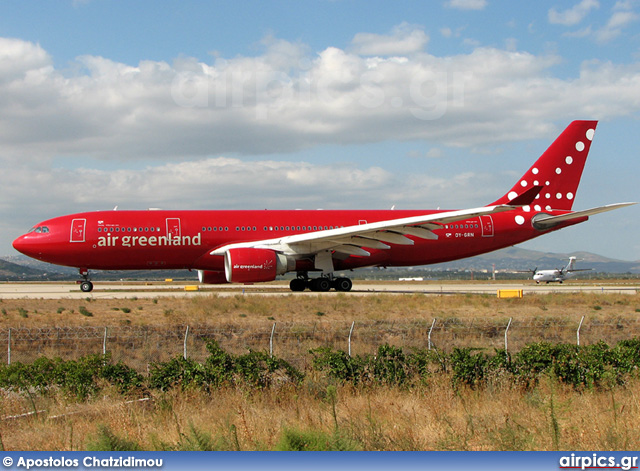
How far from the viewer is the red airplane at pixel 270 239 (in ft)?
89.6

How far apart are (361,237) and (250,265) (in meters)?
5.25

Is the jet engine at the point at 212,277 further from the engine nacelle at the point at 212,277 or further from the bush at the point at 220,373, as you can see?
the bush at the point at 220,373

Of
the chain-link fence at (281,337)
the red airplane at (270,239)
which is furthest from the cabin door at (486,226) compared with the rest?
the chain-link fence at (281,337)

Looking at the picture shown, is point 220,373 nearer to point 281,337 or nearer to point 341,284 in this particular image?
point 281,337

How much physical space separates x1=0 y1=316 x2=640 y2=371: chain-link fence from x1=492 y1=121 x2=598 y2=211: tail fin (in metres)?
15.7

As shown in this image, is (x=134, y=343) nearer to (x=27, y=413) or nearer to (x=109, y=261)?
(x=27, y=413)

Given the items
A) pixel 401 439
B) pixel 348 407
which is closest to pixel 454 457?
pixel 401 439

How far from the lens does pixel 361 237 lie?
28141mm

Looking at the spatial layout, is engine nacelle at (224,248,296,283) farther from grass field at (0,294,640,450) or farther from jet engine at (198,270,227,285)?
grass field at (0,294,640,450)

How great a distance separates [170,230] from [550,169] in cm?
1997

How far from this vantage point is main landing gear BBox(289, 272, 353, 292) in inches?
1174

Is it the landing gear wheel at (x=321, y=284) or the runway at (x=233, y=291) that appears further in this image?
the landing gear wheel at (x=321, y=284)

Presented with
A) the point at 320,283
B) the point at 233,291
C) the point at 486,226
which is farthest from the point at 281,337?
the point at 486,226

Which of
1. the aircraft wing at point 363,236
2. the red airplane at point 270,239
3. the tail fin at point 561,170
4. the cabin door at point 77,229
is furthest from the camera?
the tail fin at point 561,170
